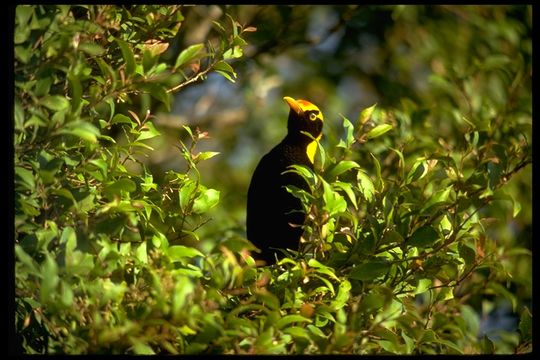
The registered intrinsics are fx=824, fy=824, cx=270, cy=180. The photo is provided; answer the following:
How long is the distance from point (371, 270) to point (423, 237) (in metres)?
0.21

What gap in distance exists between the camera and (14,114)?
7.68 ft

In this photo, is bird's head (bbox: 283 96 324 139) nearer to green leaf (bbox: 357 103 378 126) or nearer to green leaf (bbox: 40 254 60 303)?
green leaf (bbox: 357 103 378 126)

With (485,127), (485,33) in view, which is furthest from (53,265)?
(485,33)

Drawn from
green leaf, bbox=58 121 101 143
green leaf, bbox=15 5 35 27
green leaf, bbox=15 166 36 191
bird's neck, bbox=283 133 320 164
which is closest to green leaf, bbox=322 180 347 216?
green leaf, bbox=58 121 101 143

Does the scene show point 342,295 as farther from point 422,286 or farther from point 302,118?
point 302,118

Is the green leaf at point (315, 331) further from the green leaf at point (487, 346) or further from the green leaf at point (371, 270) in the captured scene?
the green leaf at point (487, 346)

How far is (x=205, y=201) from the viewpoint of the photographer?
3.09m

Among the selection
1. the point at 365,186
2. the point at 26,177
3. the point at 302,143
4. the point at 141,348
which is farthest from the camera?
the point at 302,143

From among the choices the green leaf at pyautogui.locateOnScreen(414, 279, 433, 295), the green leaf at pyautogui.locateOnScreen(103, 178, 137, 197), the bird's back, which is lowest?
the bird's back

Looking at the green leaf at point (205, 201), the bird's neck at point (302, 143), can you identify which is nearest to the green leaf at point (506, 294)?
the green leaf at point (205, 201)

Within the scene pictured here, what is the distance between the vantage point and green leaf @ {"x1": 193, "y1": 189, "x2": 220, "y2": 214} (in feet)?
10.1

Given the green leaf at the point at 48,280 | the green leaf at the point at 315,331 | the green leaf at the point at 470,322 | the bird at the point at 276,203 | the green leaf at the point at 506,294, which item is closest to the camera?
the green leaf at the point at 48,280

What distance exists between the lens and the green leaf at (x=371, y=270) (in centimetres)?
279

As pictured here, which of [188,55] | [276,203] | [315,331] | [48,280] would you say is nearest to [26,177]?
[48,280]
